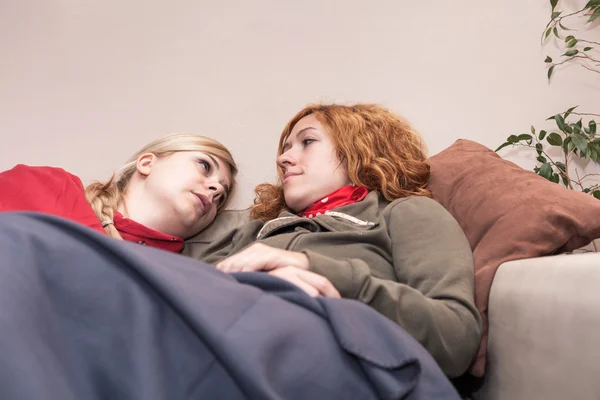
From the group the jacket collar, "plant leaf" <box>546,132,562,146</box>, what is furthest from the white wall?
the jacket collar

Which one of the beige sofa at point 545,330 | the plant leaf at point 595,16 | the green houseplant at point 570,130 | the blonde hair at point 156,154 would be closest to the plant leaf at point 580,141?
the green houseplant at point 570,130

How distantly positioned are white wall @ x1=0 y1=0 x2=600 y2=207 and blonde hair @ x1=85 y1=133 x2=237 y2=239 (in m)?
0.13

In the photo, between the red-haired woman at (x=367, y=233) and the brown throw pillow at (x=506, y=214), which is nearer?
the red-haired woman at (x=367, y=233)

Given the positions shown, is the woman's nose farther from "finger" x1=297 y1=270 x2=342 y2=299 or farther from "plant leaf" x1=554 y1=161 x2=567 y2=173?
"plant leaf" x1=554 y1=161 x2=567 y2=173

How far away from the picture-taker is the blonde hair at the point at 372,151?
1370 mm

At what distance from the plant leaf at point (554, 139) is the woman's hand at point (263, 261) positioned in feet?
3.39

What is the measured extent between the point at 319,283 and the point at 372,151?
650 mm

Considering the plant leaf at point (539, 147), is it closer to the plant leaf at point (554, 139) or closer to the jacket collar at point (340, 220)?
the plant leaf at point (554, 139)

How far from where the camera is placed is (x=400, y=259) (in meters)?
1.13

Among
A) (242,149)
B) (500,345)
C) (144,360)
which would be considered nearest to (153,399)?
(144,360)

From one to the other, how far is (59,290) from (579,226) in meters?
0.85

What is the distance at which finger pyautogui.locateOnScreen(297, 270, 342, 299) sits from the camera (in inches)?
32.5

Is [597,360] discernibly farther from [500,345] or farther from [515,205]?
[515,205]

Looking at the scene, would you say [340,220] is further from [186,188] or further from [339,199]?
Result: [186,188]
